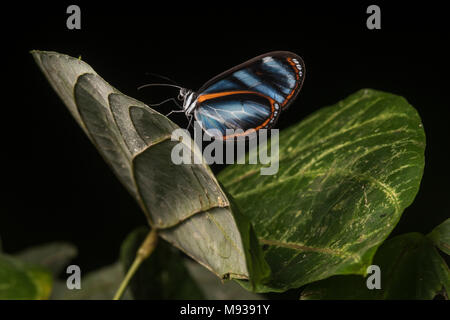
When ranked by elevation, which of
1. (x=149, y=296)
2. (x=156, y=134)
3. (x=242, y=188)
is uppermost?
(x=156, y=134)

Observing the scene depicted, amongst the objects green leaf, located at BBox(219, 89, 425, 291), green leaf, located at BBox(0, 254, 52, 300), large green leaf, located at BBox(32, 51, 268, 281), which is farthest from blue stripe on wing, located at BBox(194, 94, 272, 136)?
green leaf, located at BBox(0, 254, 52, 300)

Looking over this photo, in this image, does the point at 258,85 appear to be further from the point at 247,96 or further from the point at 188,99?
the point at 188,99

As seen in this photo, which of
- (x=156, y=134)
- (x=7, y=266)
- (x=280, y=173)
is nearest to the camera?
(x=156, y=134)

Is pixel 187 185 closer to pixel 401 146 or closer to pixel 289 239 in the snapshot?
pixel 289 239

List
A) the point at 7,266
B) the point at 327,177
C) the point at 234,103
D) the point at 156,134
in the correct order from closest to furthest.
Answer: the point at 156,134
the point at 7,266
the point at 327,177
the point at 234,103

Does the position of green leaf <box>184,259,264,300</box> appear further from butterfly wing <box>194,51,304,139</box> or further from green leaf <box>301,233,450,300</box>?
green leaf <box>301,233,450,300</box>

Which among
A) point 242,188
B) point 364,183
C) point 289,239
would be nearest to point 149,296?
point 242,188

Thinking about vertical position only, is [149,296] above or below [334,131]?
below
